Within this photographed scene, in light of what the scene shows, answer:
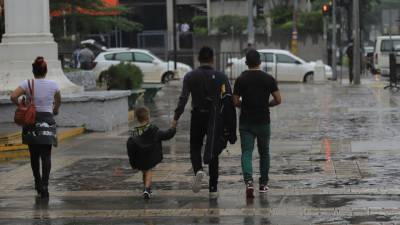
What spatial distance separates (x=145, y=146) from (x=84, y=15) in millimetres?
22064

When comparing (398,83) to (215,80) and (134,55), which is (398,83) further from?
(215,80)

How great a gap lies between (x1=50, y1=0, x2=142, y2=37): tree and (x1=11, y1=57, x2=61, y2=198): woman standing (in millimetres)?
17525

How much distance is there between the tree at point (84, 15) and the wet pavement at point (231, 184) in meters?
11.1

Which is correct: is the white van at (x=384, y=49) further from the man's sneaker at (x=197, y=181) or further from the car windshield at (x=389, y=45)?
the man's sneaker at (x=197, y=181)

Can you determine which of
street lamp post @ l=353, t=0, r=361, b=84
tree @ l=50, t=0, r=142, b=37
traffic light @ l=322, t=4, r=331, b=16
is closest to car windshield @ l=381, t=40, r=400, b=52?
traffic light @ l=322, t=4, r=331, b=16

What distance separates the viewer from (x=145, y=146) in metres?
10.4

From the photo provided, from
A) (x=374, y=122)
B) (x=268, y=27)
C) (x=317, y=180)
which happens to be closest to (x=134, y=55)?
(x=268, y=27)

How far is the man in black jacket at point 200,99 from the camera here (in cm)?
1028

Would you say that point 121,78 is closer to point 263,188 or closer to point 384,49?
point 263,188

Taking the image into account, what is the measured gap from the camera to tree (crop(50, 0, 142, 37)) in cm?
2909

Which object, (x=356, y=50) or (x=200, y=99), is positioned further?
(x=356, y=50)

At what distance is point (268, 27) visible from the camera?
49250 mm

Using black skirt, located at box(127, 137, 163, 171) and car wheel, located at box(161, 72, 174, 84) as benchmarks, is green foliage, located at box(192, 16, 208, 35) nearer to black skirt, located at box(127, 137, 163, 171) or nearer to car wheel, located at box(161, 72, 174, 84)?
car wheel, located at box(161, 72, 174, 84)

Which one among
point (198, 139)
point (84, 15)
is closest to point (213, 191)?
point (198, 139)
